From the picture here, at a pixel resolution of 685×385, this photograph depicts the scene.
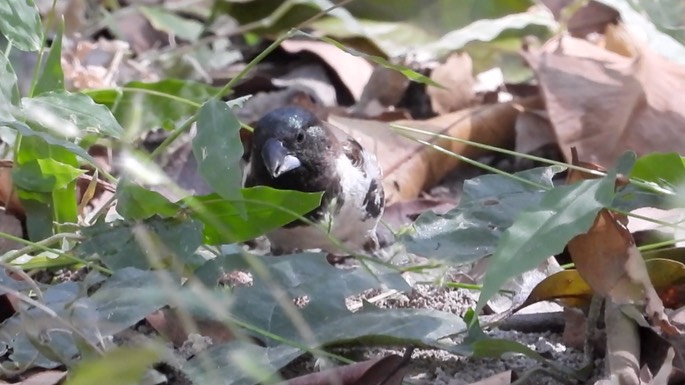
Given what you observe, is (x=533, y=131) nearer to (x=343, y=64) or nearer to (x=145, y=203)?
(x=343, y=64)

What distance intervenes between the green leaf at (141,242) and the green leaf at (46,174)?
235 millimetres

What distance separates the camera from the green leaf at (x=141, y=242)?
1940 millimetres

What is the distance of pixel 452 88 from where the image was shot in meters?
3.82

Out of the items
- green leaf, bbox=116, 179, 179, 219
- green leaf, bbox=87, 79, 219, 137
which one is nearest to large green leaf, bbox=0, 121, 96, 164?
green leaf, bbox=116, 179, 179, 219

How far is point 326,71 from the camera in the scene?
4215 millimetres

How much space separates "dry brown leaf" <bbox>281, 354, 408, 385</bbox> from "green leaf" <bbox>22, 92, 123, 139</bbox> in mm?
578

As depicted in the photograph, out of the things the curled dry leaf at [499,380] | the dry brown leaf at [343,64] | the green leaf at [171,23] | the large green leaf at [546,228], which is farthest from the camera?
the green leaf at [171,23]

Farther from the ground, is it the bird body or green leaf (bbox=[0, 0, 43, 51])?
green leaf (bbox=[0, 0, 43, 51])

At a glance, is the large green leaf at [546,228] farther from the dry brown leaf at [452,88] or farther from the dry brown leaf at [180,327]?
the dry brown leaf at [452,88]

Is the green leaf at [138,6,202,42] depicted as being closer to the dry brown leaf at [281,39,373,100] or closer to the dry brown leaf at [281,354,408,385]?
the dry brown leaf at [281,39,373,100]

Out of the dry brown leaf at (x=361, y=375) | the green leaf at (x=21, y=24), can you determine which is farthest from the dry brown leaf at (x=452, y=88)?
the dry brown leaf at (x=361, y=375)

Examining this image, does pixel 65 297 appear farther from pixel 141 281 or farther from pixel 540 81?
pixel 540 81

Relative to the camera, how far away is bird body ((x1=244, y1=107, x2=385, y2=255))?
2.81m

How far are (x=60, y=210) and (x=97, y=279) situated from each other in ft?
1.19
